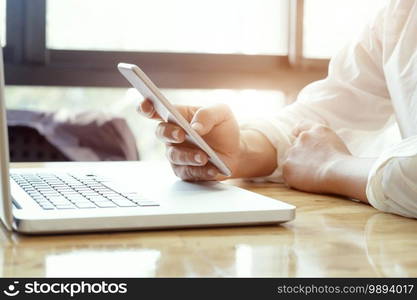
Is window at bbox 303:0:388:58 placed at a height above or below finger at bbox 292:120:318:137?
above

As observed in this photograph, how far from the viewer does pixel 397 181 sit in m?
0.83

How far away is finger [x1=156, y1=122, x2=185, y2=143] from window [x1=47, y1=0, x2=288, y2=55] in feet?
5.93

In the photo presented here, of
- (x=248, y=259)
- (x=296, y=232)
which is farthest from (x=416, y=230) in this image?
(x=248, y=259)

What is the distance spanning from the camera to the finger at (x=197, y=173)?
959mm

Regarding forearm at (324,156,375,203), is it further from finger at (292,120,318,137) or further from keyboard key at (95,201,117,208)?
keyboard key at (95,201,117,208)

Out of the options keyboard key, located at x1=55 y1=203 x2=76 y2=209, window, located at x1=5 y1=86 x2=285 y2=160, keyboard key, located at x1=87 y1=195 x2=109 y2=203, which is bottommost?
window, located at x1=5 y1=86 x2=285 y2=160

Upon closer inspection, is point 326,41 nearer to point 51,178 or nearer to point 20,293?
point 51,178

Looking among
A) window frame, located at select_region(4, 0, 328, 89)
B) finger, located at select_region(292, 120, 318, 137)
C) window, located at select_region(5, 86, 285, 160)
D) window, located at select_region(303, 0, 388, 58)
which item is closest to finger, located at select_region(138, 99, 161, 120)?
finger, located at select_region(292, 120, 318, 137)

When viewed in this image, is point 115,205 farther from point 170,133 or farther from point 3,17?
point 3,17

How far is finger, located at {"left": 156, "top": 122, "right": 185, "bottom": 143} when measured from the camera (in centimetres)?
93

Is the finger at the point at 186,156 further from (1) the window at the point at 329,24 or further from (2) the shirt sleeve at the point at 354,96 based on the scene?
(1) the window at the point at 329,24

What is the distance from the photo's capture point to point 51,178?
2.96ft

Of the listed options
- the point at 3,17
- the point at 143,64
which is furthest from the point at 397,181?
the point at 3,17

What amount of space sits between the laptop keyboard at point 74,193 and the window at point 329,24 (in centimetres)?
213
